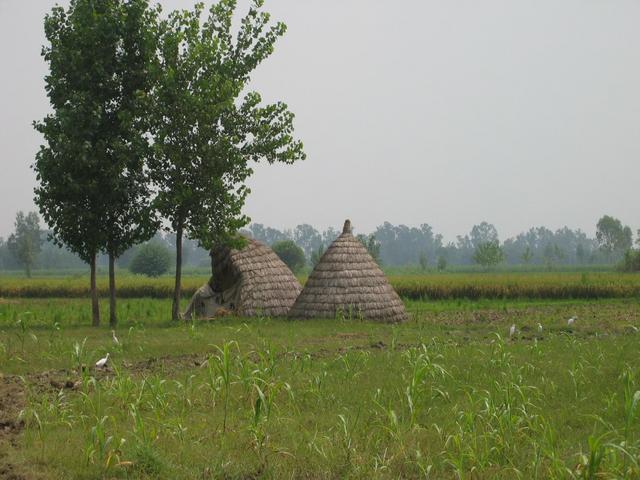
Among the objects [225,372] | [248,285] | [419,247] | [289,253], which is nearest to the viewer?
[225,372]

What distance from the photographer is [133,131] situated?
664 inches

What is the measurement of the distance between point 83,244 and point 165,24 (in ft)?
18.1

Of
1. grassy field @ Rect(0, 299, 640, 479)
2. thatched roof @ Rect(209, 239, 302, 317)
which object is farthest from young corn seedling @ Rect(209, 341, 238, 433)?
thatched roof @ Rect(209, 239, 302, 317)

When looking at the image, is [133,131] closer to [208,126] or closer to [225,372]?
[208,126]

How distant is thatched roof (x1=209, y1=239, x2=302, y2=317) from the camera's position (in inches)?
728

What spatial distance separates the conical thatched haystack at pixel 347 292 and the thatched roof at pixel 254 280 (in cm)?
131

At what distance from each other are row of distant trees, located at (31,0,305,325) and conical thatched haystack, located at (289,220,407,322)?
2.41m

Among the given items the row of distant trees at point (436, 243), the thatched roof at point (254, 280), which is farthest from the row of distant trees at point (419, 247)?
the thatched roof at point (254, 280)

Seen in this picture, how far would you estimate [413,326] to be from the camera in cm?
1591

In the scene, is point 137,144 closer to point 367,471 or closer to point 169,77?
point 169,77

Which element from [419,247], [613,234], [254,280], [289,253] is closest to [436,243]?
[419,247]

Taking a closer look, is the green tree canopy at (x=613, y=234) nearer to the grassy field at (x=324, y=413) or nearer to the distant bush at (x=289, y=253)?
the distant bush at (x=289, y=253)

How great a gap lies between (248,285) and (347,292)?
300cm

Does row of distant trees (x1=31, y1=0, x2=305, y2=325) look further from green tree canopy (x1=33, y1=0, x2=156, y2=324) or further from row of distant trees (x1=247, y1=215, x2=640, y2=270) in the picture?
row of distant trees (x1=247, y1=215, x2=640, y2=270)
